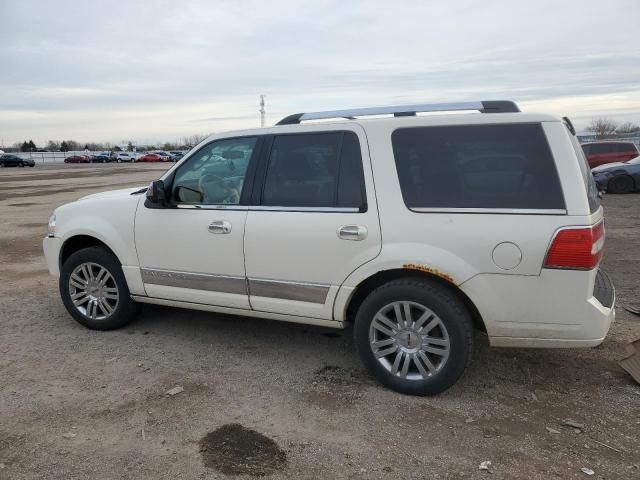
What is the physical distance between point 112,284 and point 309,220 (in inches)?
87.4

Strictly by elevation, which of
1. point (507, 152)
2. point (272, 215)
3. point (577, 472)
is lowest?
point (577, 472)

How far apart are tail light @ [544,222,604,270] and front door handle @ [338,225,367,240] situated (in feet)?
3.85

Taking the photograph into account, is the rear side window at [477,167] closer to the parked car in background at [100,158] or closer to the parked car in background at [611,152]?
the parked car in background at [611,152]

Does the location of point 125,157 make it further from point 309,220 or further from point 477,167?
point 477,167

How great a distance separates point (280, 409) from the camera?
3.62 metres

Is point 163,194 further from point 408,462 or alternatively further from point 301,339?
point 408,462

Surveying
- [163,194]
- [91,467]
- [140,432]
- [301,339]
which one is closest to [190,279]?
[163,194]

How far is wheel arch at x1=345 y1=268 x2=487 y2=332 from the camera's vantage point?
3.66 metres

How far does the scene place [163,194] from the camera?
14.9 feet

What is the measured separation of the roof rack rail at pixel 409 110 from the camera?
378 centimetres

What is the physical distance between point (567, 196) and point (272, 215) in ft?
6.65

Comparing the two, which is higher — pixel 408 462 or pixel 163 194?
pixel 163 194

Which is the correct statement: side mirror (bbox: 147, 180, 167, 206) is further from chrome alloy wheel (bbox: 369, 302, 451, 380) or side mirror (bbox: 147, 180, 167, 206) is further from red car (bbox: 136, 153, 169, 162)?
red car (bbox: 136, 153, 169, 162)

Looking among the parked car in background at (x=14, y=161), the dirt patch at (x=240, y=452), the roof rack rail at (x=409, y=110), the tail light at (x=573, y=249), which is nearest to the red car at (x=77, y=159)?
the parked car in background at (x=14, y=161)
